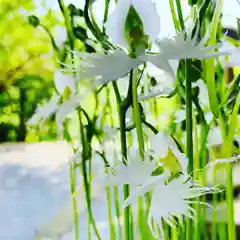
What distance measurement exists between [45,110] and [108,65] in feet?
0.59

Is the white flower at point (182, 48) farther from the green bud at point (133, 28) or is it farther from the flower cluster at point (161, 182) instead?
the flower cluster at point (161, 182)

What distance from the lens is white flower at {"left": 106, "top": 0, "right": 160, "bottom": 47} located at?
63 cm

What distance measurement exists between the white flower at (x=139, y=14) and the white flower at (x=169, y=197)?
0.22 meters

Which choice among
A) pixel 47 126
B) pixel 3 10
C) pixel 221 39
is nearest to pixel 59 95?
pixel 47 126

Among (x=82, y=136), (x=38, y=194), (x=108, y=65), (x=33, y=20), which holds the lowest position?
(x=38, y=194)

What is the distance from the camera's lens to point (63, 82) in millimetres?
718

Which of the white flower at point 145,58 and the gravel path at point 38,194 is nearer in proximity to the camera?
the white flower at point 145,58

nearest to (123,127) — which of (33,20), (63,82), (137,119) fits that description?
(137,119)

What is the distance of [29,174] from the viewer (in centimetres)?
75

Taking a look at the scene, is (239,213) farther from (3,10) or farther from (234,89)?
Answer: (3,10)

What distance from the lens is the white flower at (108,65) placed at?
60cm

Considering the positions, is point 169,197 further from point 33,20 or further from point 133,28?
point 33,20

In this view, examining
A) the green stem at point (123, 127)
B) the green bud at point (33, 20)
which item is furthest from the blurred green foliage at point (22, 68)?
the green stem at point (123, 127)

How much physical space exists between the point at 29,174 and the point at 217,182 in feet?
1.09
